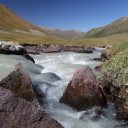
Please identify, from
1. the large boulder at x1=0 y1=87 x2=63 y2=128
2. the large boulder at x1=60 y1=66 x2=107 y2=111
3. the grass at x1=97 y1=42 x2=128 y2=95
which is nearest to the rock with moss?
the grass at x1=97 y1=42 x2=128 y2=95

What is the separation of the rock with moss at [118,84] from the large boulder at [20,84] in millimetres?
3664

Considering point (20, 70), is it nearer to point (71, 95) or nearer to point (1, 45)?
point (71, 95)

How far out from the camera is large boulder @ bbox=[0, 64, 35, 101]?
1476 cm

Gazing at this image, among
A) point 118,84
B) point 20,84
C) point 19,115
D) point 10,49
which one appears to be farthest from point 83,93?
point 10,49

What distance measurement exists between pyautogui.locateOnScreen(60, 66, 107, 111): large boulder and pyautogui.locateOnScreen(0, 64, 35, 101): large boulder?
1.88 metres

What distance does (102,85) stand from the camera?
631 inches

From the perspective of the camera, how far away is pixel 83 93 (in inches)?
590

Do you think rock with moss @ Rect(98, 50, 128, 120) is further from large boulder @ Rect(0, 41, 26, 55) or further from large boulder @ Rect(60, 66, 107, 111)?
large boulder @ Rect(0, 41, 26, 55)

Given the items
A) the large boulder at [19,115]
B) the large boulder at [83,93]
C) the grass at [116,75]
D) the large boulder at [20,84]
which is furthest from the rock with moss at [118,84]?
the large boulder at [19,115]

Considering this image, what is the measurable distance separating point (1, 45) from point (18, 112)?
83.5 feet

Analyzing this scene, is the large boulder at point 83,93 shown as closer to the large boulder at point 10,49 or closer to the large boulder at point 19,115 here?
the large boulder at point 19,115

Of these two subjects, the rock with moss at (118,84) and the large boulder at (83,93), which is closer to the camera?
the rock with moss at (118,84)

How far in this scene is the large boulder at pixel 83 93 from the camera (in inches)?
582

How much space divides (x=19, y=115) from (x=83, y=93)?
5.16 meters
